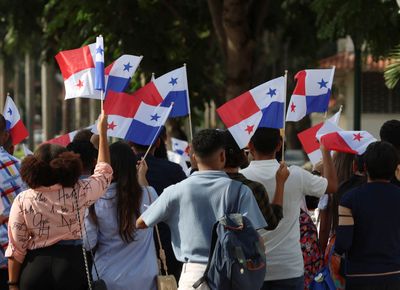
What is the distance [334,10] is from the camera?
12469 millimetres

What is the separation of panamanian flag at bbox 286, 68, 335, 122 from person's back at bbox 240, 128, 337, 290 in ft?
5.24

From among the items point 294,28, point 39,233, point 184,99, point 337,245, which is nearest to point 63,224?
point 39,233

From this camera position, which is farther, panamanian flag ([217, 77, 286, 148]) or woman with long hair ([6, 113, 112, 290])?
panamanian flag ([217, 77, 286, 148])

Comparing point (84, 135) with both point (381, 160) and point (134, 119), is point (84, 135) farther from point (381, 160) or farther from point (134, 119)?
point (381, 160)

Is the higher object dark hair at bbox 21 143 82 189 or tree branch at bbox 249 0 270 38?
tree branch at bbox 249 0 270 38

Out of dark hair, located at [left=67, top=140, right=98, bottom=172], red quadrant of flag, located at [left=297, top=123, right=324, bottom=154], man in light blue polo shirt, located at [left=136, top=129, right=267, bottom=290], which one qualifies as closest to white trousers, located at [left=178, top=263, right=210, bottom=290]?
man in light blue polo shirt, located at [left=136, top=129, right=267, bottom=290]

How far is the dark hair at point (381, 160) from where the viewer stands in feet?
20.6

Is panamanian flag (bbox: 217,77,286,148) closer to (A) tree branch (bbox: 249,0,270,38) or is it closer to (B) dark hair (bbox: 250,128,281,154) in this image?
(B) dark hair (bbox: 250,128,281,154)

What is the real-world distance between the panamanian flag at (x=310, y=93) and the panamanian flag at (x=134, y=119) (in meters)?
1.01

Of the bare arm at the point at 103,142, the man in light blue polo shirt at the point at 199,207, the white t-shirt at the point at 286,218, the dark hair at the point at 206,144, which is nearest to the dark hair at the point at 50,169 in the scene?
the bare arm at the point at 103,142

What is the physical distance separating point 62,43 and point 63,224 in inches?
420

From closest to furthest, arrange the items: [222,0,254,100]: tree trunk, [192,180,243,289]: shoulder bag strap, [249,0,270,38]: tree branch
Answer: [192,180,243,289]: shoulder bag strap → [222,0,254,100]: tree trunk → [249,0,270,38]: tree branch

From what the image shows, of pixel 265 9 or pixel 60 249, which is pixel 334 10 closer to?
pixel 265 9

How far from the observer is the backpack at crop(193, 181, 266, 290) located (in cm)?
536
